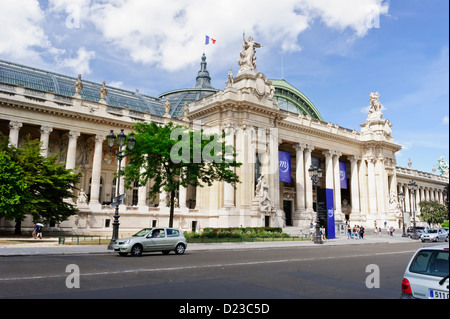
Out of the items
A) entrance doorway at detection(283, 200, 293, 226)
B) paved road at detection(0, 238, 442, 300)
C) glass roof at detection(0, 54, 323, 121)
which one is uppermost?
glass roof at detection(0, 54, 323, 121)

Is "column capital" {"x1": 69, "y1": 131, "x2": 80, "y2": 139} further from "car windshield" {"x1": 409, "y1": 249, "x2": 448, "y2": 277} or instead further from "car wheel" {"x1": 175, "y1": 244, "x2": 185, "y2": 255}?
"car windshield" {"x1": 409, "y1": 249, "x2": 448, "y2": 277}

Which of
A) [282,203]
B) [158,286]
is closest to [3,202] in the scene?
[158,286]

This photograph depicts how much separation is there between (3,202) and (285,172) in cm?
3564

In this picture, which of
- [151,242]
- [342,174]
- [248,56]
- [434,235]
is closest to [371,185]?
[342,174]

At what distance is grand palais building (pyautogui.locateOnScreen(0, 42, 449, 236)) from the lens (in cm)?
4078

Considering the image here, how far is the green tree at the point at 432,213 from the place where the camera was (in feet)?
267

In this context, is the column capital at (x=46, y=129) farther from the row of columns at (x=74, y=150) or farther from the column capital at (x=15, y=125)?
the column capital at (x=15, y=125)

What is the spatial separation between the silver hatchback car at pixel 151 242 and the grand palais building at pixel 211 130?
12.0 metres

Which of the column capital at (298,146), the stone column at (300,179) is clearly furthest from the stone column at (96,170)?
the stone column at (300,179)

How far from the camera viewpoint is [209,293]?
9031 mm

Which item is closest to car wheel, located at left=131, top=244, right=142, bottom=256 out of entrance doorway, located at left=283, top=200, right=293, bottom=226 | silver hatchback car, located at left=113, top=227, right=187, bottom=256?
silver hatchback car, located at left=113, top=227, right=187, bottom=256

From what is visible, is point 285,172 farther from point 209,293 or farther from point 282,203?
point 209,293

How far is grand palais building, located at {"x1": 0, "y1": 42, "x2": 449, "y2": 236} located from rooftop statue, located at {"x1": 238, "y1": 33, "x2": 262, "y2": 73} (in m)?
0.15
